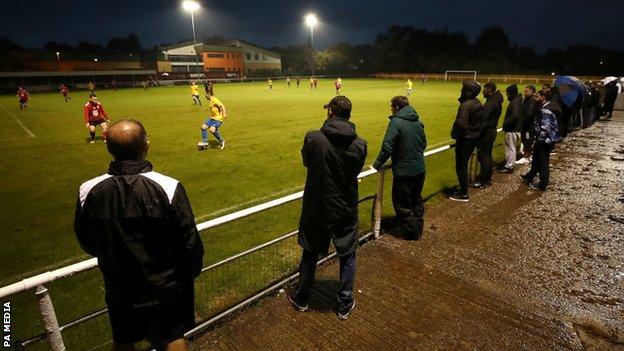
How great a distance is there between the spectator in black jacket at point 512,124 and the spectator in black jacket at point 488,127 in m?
1.07

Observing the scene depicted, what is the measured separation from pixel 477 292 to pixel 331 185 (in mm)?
2161

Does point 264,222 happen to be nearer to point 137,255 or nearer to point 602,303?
point 137,255

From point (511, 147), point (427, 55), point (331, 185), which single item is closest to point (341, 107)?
point (331, 185)

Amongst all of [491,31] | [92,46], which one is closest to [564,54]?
[491,31]

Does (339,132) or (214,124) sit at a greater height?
(339,132)

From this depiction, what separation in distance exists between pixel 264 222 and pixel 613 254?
16.2 feet

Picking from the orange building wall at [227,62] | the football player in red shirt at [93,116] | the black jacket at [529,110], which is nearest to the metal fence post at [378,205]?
the black jacket at [529,110]

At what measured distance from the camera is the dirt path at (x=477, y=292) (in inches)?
126

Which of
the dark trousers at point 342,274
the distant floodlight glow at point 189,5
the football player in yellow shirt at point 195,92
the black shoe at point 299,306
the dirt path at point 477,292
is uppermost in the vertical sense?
the distant floodlight glow at point 189,5

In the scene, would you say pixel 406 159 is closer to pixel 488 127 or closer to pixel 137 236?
pixel 488 127

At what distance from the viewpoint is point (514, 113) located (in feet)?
25.2

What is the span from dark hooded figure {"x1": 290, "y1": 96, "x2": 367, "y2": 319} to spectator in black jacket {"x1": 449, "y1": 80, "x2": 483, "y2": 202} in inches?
134

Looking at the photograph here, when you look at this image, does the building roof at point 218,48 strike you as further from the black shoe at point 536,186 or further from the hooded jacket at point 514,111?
the black shoe at point 536,186

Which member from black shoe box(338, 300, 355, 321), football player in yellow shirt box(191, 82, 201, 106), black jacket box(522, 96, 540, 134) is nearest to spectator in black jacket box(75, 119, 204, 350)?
black shoe box(338, 300, 355, 321)
